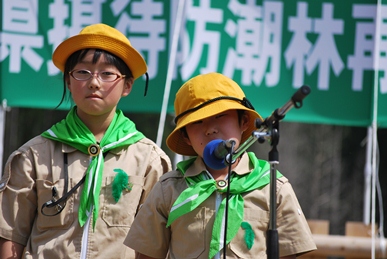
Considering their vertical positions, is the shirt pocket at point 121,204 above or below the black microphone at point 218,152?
below

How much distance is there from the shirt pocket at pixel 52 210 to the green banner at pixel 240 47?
1.89 metres

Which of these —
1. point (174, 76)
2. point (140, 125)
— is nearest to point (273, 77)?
point (174, 76)

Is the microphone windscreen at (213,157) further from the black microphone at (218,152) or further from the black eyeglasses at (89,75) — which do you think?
the black eyeglasses at (89,75)

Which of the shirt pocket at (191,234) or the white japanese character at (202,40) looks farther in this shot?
the white japanese character at (202,40)

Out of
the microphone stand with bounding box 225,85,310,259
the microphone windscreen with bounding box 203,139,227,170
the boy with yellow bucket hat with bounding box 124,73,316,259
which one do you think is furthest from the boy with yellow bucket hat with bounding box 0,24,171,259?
the microphone stand with bounding box 225,85,310,259

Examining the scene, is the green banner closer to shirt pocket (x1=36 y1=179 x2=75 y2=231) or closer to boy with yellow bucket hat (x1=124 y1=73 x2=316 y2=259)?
shirt pocket (x1=36 y1=179 x2=75 y2=231)

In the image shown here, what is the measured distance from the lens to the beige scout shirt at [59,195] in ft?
10.1

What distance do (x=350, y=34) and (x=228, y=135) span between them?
262 cm

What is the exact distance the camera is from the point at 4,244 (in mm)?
3104

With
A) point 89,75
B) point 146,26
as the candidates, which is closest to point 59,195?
point 89,75

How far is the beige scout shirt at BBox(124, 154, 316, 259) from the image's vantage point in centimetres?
273

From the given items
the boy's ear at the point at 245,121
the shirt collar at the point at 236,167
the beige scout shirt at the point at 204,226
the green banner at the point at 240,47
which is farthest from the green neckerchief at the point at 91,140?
the green banner at the point at 240,47

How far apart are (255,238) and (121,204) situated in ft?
2.28

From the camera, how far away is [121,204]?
3143mm
